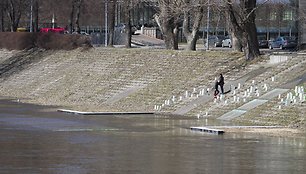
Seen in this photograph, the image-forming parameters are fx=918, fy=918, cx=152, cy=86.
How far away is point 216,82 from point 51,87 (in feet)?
56.4

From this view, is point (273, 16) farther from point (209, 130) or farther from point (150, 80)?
point (209, 130)

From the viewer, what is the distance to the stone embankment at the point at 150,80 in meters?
42.1

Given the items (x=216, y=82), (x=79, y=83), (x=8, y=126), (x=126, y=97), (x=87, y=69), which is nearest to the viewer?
(x=8, y=126)

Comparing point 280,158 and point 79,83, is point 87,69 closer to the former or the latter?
point 79,83

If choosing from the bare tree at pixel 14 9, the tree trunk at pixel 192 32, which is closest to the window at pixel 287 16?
the bare tree at pixel 14 9

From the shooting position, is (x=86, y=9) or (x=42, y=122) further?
(x=86, y=9)

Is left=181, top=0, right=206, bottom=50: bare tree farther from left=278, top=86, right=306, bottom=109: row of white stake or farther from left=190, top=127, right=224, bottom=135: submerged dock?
left=190, top=127, right=224, bottom=135: submerged dock

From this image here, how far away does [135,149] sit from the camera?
28.7 m

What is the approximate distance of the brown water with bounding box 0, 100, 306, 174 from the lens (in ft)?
80.5

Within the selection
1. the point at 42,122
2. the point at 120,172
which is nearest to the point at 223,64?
the point at 42,122

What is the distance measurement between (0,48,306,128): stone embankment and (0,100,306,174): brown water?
136 inches

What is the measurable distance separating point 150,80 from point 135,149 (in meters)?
23.3

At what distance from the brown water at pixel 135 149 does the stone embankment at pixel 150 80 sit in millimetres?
3458

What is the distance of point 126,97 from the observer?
49500 millimetres
